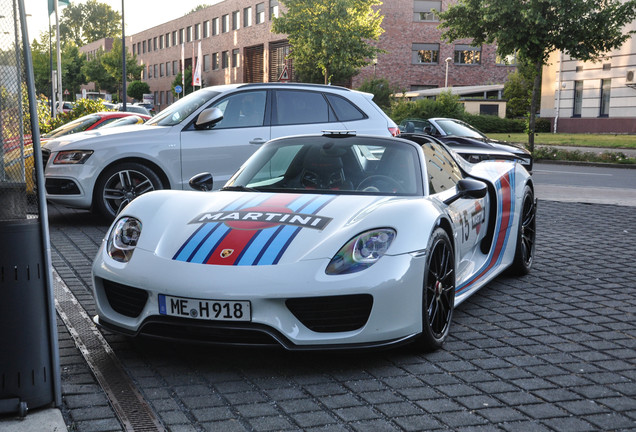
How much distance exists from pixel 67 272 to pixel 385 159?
9.63 ft

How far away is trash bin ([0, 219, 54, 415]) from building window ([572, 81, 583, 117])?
39.8 metres

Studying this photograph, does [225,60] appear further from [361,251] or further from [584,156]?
[361,251]

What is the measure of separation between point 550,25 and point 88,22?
Answer: 13039 cm

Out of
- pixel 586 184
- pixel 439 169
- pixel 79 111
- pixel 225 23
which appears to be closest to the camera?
pixel 439 169

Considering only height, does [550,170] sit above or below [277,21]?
below

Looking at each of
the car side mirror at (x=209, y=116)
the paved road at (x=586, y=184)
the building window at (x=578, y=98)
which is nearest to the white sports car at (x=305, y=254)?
the car side mirror at (x=209, y=116)

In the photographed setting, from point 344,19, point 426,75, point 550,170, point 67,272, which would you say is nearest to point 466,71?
point 426,75

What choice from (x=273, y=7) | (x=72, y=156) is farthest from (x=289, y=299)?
(x=273, y=7)

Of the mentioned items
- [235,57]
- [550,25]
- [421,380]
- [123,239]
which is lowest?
[421,380]

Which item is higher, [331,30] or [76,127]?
[331,30]

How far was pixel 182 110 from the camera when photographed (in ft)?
30.7

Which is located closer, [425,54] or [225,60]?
[425,54]

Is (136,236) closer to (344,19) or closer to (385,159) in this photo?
(385,159)

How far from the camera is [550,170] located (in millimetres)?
20406
